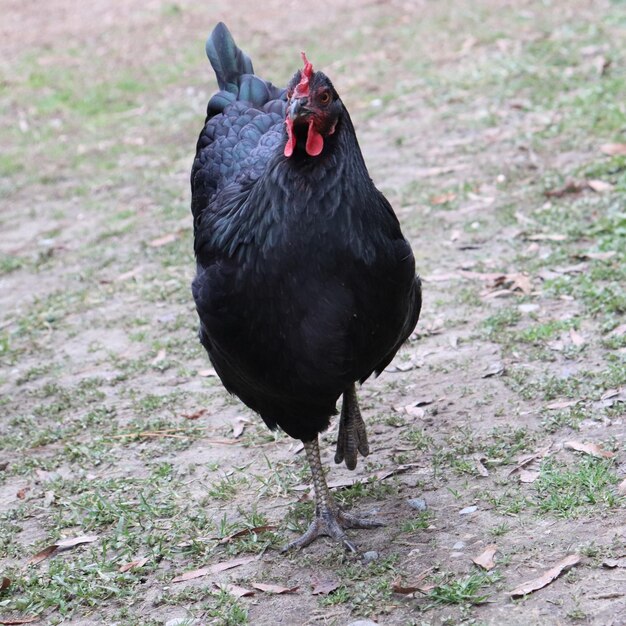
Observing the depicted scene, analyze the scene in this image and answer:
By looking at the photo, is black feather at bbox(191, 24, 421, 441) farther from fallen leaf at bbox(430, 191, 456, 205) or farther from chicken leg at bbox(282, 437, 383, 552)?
fallen leaf at bbox(430, 191, 456, 205)

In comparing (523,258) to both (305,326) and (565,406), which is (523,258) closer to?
(565,406)

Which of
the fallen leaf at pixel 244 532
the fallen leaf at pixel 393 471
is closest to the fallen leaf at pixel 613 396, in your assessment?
→ the fallen leaf at pixel 393 471

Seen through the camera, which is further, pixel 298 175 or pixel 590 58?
pixel 590 58

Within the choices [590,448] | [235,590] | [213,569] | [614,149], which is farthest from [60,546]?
[614,149]

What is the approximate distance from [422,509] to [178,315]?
2.94m

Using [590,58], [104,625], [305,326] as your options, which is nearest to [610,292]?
[305,326]

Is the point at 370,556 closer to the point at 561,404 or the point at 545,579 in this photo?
the point at 545,579

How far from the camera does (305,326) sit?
3.66 m

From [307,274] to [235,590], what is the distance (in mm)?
1304

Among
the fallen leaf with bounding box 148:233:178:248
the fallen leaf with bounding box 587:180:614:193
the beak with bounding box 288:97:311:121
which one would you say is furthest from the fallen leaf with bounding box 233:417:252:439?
the fallen leaf with bounding box 587:180:614:193

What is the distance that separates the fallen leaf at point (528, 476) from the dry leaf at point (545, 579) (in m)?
0.67

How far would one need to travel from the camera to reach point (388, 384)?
5.46 metres

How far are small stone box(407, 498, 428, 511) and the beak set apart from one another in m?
1.81

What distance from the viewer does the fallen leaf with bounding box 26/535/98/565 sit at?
167 inches
